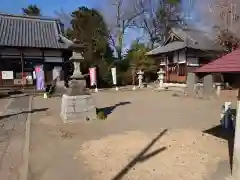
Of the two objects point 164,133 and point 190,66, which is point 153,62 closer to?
point 190,66

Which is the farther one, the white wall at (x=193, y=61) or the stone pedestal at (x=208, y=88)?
the white wall at (x=193, y=61)

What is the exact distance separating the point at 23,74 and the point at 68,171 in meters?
20.4

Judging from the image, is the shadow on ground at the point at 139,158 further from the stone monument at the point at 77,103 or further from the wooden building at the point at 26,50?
the wooden building at the point at 26,50

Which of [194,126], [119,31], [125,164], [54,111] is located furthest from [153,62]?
[125,164]

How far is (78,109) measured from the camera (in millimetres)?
11062

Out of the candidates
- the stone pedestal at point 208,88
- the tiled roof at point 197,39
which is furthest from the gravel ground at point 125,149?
the tiled roof at point 197,39

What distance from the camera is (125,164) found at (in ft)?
20.0

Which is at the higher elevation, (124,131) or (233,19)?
(233,19)

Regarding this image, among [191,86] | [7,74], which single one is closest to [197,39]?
[191,86]

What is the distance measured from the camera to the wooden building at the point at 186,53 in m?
25.7

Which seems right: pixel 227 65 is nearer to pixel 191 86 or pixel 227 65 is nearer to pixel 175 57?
pixel 191 86

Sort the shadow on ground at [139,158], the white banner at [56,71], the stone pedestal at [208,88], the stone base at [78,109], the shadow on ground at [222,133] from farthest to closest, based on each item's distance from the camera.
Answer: the white banner at [56,71], the stone pedestal at [208,88], the stone base at [78,109], the shadow on ground at [222,133], the shadow on ground at [139,158]

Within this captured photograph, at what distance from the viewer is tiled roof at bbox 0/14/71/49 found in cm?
2398

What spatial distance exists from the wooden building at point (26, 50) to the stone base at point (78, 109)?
13.5 meters
